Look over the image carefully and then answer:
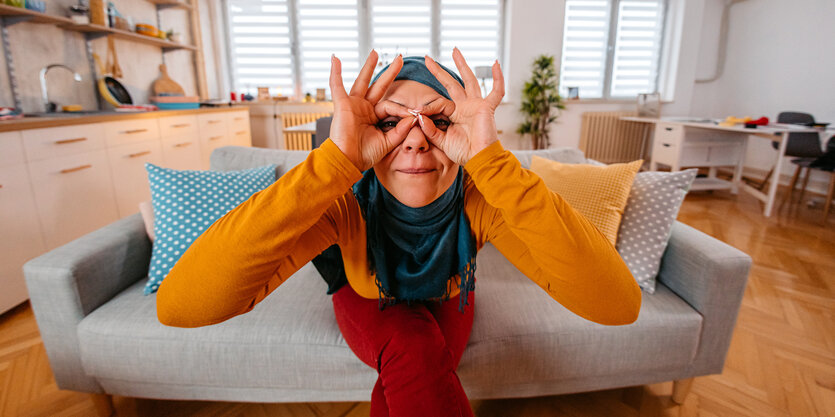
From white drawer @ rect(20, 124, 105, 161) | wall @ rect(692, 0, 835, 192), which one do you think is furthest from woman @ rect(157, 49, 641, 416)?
wall @ rect(692, 0, 835, 192)

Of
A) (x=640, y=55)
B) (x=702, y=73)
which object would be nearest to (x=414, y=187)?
(x=640, y=55)

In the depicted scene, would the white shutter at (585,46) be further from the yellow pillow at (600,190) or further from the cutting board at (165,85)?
the cutting board at (165,85)

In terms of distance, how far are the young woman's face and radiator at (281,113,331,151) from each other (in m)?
4.39

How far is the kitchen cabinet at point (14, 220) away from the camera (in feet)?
5.90

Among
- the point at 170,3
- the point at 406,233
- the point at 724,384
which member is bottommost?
the point at 724,384

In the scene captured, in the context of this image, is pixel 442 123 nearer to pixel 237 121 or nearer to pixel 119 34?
pixel 119 34

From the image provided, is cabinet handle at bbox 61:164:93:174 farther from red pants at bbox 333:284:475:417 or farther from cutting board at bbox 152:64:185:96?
red pants at bbox 333:284:475:417

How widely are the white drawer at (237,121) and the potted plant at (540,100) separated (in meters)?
3.48

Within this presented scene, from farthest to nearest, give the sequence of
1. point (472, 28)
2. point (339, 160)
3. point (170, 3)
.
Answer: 1. point (472, 28)
2. point (170, 3)
3. point (339, 160)

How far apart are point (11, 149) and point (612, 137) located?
6063mm

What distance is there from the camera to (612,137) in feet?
18.1

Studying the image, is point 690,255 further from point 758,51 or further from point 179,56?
point 758,51

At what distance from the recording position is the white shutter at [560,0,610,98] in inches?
206

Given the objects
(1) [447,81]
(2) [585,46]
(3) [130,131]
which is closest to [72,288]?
(1) [447,81]
